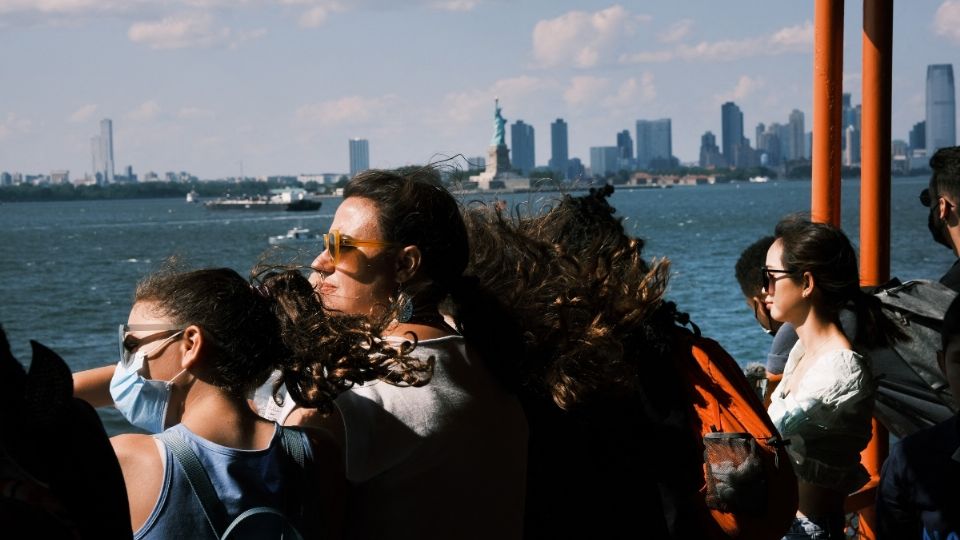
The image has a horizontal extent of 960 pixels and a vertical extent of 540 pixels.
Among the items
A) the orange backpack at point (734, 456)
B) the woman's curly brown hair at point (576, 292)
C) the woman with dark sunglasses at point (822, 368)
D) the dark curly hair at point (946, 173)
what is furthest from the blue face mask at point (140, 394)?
the dark curly hair at point (946, 173)

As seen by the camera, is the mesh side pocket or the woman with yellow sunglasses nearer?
the woman with yellow sunglasses

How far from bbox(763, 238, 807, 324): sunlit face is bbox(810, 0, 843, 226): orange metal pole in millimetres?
1019

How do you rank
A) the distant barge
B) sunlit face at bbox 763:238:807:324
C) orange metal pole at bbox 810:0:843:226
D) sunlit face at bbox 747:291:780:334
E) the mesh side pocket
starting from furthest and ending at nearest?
the distant barge < orange metal pole at bbox 810:0:843:226 < sunlit face at bbox 747:291:780:334 < sunlit face at bbox 763:238:807:324 < the mesh side pocket

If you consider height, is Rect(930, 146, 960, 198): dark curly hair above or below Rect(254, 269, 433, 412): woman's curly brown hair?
above

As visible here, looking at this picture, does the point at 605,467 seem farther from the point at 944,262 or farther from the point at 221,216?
the point at 221,216

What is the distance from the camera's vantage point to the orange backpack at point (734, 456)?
300 cm

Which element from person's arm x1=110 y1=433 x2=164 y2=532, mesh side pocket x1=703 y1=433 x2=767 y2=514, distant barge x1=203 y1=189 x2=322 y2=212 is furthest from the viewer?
distant barge x1=203 y1=189 x2=322 y2=212

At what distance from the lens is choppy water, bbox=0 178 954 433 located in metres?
27.7

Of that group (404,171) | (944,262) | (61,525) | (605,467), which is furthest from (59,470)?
(944,262)

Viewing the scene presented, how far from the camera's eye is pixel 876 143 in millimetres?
5176

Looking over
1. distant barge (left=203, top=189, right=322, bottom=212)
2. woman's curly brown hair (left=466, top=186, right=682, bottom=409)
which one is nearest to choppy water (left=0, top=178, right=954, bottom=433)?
woman's curly brown hair (left=466, top=186, right=682, bottom=409)

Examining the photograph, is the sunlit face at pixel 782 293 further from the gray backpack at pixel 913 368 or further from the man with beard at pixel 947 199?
the man with beard at pixel 947 199

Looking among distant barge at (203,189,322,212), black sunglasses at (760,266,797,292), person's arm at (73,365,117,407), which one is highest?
black sunglasses at (760,266,797,292)

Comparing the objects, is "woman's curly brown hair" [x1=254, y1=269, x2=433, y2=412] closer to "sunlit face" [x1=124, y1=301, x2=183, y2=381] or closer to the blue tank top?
the blue tank top
